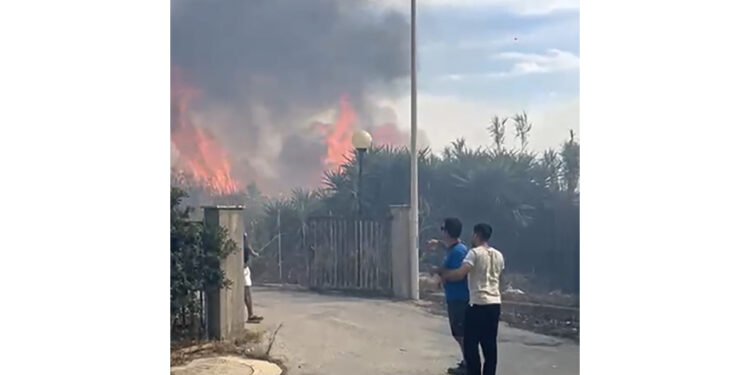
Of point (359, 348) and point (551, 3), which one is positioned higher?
point (551, 3)

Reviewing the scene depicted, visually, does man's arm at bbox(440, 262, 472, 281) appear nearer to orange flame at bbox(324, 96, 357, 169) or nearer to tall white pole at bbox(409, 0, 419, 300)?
tall white pole at bbox(409, 0, 419, 300)

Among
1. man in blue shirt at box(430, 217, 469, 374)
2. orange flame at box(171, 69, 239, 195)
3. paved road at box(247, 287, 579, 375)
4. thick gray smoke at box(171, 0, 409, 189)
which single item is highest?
thick gray smoke at box(171, 0, 409, 189)

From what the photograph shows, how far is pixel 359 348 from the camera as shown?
305 centimetres

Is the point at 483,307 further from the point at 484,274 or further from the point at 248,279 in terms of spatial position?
the point at 248,279

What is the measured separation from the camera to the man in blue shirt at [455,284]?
3.02m

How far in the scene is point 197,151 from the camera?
9.91 ft

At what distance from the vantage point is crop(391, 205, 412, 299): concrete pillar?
304cm

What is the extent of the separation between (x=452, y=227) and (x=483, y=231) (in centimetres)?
13

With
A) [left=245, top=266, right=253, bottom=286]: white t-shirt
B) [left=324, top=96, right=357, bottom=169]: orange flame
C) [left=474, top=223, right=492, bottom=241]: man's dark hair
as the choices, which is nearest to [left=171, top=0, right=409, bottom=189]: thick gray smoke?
[left=324, top=96, right=357, bottom=169]: orange flame

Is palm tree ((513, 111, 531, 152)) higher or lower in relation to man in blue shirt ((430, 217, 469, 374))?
higher

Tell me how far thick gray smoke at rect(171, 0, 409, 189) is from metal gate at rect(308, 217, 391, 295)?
0.23 m
